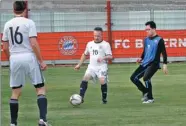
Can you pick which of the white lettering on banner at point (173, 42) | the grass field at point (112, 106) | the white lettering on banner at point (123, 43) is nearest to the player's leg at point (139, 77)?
the grass field at point (112, 106)

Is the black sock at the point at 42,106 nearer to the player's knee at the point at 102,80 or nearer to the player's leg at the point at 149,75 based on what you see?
the player's knee at the point at 102,80

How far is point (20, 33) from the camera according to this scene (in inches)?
395

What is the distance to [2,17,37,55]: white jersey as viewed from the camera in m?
10.0

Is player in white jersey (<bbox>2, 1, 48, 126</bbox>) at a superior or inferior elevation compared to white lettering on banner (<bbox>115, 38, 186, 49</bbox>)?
superior

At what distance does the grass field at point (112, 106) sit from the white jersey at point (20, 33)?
1.49 meters

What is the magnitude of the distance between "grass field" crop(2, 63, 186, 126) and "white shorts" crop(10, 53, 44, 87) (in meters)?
1.07

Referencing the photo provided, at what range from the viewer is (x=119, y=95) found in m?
16.0

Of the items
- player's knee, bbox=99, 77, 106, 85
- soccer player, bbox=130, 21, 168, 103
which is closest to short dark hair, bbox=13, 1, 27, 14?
player's knee, bbox=99, 77, 106, 85

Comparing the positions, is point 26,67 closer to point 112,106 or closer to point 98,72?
point 112,106

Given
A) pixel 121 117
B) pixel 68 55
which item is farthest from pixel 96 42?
pixel 68 55

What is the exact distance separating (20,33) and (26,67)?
1.78 feet

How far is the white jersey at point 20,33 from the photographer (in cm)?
1000

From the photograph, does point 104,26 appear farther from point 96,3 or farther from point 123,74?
point 123,74

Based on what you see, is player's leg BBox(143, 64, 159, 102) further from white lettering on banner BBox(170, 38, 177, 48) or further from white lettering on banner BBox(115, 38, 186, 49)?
white lettering on banner BBox(170, 38, 177, 48)
